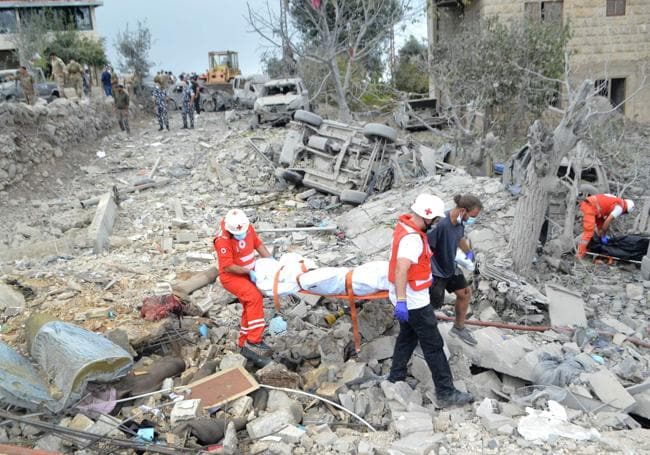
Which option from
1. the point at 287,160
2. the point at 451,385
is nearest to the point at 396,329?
the point at 451,385

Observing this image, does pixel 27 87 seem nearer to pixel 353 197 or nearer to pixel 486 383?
pixel 353 197

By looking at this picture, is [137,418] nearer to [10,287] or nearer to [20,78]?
[10,287]

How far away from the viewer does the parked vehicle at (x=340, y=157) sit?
11.3 meters

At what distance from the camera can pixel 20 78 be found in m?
16.1

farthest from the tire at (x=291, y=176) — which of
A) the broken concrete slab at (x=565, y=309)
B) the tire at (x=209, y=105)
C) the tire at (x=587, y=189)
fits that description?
the tire at (x=209, y=105)

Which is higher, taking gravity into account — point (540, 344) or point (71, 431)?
point (71, 431)

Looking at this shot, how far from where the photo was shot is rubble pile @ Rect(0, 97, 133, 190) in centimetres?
1271

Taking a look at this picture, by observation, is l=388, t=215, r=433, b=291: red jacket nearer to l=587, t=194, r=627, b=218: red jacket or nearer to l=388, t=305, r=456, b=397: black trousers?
l=388, t=305, r=456, b=397: black trousers

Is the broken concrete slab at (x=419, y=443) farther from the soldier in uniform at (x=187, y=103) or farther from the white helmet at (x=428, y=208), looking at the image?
the soldier in uniform at (x=187, y=103)

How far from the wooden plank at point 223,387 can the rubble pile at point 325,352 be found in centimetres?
2

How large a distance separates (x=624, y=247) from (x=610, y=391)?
5.46 meters

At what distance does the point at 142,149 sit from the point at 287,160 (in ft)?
22.8

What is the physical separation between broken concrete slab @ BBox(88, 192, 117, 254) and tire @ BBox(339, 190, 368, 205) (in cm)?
446

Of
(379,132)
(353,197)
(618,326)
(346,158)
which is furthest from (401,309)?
(346,158)
